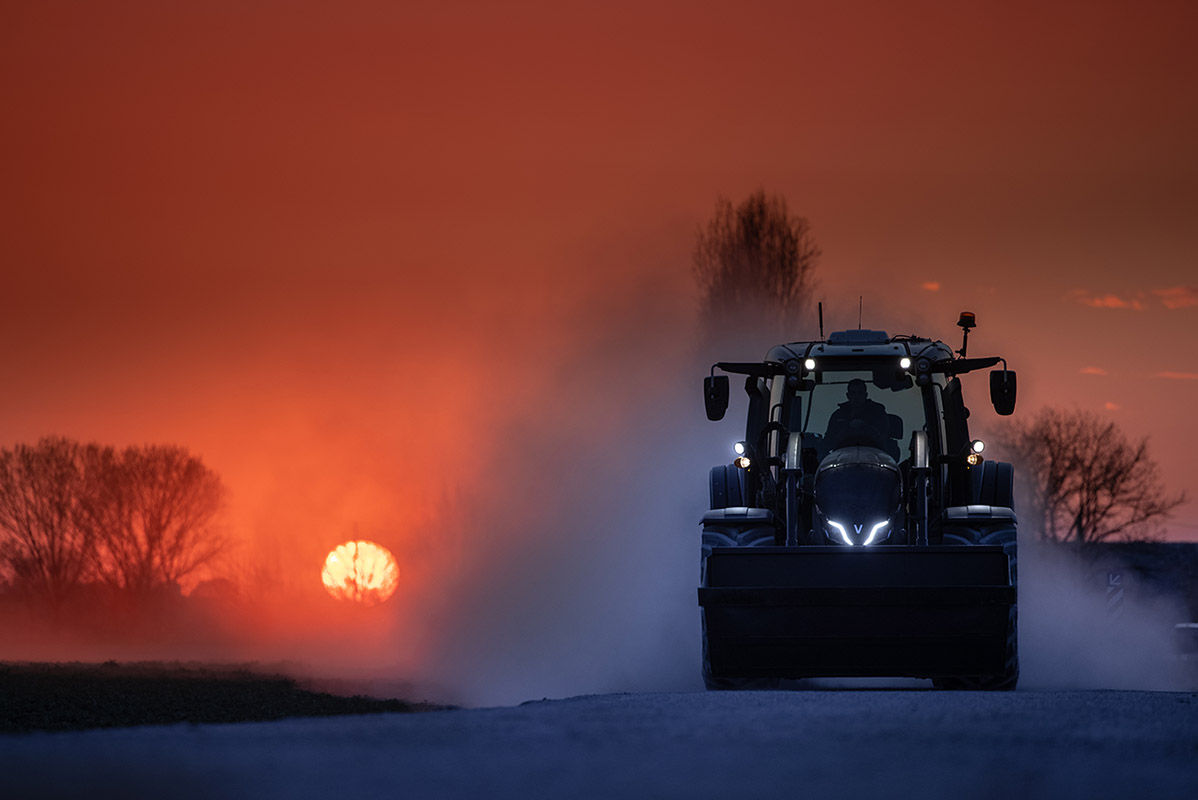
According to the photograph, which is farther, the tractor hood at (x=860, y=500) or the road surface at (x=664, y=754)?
the tractor hood at (x=860, y=500)

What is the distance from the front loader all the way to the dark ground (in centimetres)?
510

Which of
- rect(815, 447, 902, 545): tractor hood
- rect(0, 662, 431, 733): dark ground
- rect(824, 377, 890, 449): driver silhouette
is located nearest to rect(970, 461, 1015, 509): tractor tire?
rect(824, 377, 890, 449): driver silhouette

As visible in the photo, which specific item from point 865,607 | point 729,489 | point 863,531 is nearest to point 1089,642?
point 729,489

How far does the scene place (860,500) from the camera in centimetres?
1691

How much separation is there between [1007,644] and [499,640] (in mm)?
27357

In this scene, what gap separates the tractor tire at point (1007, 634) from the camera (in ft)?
53.3

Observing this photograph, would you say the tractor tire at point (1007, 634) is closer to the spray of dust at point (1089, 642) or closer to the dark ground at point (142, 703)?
the dark ground at point (142, 703)

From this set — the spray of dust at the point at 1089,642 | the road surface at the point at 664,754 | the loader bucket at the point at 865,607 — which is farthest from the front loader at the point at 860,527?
the spray of dust at the point at 1089,642

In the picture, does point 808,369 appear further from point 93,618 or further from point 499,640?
point 93,618

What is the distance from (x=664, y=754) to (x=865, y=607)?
17.6 ft

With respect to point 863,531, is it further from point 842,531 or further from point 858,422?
point 858,422

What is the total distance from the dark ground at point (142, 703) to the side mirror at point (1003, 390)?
7.68 m

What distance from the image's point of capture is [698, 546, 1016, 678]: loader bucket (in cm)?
1581

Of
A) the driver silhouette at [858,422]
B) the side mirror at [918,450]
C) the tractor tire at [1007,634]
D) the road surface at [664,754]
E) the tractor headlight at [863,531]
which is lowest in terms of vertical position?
the road surface at [664,754]
